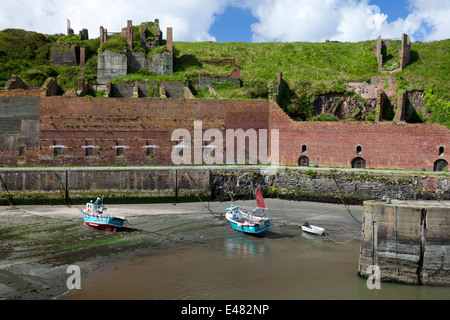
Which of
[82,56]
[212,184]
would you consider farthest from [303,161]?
[82,56]

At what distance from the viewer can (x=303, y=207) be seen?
30.0 metres

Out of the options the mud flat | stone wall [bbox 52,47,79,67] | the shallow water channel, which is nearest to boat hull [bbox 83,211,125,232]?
the mud flat

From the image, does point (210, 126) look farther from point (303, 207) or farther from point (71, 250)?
point (71, 250)

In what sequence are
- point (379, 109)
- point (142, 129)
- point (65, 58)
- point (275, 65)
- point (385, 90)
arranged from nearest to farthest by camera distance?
1. point (379, 109)
2. point (142, 129)
3. point (385, 90)
4. point (275, 65)
5. point (65, 58)

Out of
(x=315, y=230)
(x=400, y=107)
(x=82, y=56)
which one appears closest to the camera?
(x=315, y=230)

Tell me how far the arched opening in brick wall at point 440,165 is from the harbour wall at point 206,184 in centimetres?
241

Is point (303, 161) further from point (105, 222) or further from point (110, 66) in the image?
point (110, 66)

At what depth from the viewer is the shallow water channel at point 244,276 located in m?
15.1

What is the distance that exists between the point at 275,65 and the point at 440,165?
22.2 m

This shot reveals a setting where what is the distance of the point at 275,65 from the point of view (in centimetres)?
4716

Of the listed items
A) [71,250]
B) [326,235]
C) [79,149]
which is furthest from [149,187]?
[326,235]

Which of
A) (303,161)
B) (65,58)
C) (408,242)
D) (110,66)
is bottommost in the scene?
(408,242)

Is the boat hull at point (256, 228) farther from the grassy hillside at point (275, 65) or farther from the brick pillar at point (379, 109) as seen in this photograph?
the grassy hillside at point (275, 65)
